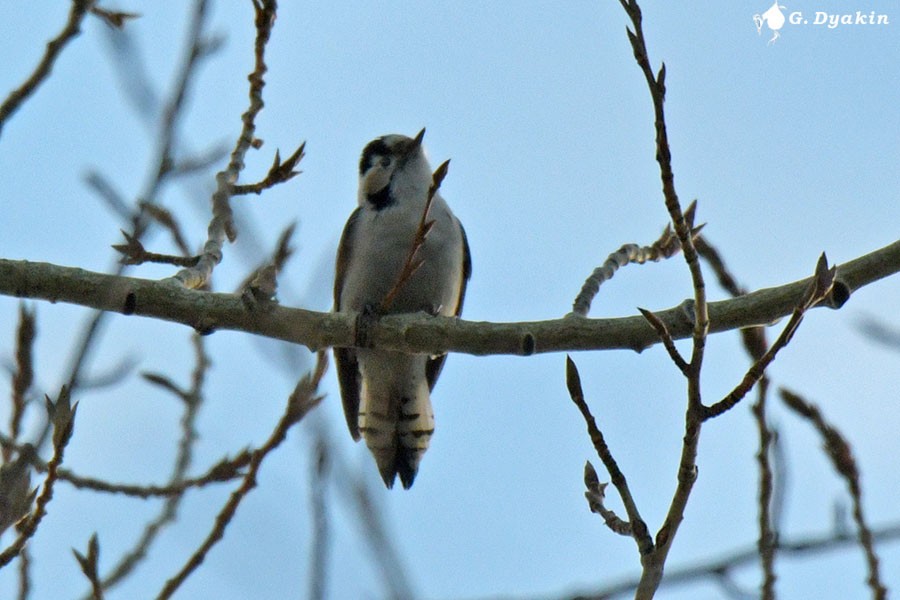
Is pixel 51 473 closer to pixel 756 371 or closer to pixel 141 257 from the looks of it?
pixel 141 257

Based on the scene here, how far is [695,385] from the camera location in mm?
2613

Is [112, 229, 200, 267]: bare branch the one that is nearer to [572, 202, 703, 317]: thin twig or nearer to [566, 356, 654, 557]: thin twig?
[572, 202, 703, 317]: thin twig

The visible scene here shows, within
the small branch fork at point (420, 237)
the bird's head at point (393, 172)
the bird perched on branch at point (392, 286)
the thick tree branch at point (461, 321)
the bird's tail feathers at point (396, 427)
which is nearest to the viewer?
the small branch fork at point (420, 237)

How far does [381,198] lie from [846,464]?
13.5 ft

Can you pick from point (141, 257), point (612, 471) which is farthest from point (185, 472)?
point (612, 471)

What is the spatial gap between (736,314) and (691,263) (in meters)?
1.10

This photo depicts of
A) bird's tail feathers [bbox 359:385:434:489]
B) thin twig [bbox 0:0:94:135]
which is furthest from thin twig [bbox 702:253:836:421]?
bird's tail feathers [bbox 359:385:434:489]

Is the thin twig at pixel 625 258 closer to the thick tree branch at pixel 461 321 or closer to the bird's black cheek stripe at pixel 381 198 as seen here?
the thick tree branch at pixel 461 321

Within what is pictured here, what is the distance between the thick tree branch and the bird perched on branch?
2305 millimetres

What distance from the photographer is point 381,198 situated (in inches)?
275

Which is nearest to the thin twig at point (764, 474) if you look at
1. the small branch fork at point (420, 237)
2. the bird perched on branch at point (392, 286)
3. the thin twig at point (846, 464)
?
the thin twig at point (846, 464)

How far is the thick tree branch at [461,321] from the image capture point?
12.4 feet

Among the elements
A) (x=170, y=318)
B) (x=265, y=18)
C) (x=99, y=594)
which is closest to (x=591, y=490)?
(x=99, y=594)

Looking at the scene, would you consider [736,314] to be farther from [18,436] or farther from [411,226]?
[411,226]
